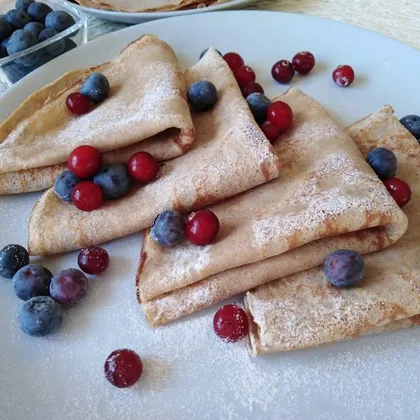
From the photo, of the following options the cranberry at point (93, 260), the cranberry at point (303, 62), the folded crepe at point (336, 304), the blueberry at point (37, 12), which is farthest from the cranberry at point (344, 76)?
the blueberry at point (37, 12)

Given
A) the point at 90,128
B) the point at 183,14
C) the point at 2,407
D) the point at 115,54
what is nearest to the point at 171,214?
the point at 90,128

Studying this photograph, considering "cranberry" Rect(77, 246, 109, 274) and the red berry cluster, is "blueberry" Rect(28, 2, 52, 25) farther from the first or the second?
"cranberry" Rect(77, 246, 109, 274)

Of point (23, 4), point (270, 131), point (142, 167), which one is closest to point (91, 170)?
point (142, 167)

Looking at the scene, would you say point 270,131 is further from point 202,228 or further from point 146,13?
point 146,13

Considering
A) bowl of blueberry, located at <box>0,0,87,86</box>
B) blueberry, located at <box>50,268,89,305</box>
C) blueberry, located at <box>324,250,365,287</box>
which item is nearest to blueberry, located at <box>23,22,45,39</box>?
bowl of blueberry, located at <box>0,0,87,86</box>

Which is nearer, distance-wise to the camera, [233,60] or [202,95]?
[202,95]

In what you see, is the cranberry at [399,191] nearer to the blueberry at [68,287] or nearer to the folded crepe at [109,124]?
the folded crepe at [109,124]
